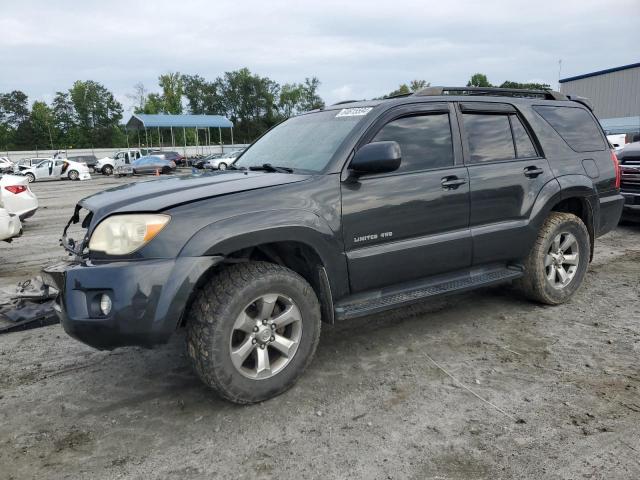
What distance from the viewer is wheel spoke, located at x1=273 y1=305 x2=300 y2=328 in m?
3.01

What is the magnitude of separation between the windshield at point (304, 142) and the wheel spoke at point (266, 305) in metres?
0.92

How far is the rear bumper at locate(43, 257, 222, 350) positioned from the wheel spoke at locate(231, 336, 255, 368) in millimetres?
373

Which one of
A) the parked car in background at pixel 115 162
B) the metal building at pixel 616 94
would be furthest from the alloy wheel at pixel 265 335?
the metal building at pixel 616 94

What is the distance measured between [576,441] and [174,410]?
218 centimetres

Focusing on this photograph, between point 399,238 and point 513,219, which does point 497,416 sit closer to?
point 399,238

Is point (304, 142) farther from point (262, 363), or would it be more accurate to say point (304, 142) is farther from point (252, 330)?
point (262, 363)

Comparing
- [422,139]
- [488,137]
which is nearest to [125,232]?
[422,139]

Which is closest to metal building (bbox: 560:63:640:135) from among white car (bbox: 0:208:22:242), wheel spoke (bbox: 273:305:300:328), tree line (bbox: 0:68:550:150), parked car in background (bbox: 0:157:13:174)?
tree line (bbox: 0:68:550:150)

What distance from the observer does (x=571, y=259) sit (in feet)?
15.1

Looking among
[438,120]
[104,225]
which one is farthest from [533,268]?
[104,225]

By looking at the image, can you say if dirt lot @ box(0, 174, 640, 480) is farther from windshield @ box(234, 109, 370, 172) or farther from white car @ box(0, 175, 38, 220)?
white car @ box(0, 175, 38, 220)

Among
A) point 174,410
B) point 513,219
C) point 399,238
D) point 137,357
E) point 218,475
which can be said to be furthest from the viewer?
point 513,219

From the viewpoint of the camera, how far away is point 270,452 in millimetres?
2541

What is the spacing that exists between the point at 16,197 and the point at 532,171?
6983 millimetres
